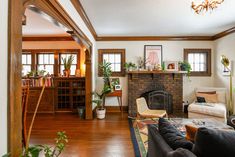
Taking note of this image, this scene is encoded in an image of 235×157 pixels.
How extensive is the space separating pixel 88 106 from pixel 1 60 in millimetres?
3910

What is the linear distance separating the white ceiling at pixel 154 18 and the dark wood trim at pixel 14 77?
6.84 feet

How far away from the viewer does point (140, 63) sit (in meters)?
6.02

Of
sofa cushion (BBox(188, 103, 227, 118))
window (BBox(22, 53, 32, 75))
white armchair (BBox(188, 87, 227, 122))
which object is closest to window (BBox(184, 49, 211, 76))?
white armchair (BBox(188, 87, 227, 122))

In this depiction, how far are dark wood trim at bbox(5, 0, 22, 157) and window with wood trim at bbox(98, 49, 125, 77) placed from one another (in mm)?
4663

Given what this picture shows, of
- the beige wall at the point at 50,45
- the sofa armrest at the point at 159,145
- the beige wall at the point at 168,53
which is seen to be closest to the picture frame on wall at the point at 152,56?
the beige wall at the point at 168,53

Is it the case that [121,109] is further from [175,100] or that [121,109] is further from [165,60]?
[165,60]

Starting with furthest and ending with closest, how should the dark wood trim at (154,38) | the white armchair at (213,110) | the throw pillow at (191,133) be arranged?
1. the dark wood trim at (154,38)
2. the white armchair at (213,110)
3. the throw pillow at (191,133)

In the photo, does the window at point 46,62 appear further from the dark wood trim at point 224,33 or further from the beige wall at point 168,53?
the dark wood trim at point 224,33

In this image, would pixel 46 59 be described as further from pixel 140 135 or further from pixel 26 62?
pixel 140 135

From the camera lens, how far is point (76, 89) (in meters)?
5.76

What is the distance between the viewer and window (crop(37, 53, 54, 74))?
19.7 feet

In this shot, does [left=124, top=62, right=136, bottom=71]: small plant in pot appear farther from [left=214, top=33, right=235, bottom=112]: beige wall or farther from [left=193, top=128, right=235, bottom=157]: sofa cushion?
[left=193, top=128, right=235, bottom=157]: sofa cushion

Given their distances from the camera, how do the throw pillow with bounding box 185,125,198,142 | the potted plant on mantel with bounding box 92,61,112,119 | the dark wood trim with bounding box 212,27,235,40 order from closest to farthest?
the throw pillow with bounding box 185,125,198,142 → the dark wood trim with bounding box 212,27,235,40 → the potted plant on mantel with bounding box 92,61,112,119

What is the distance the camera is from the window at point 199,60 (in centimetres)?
601
